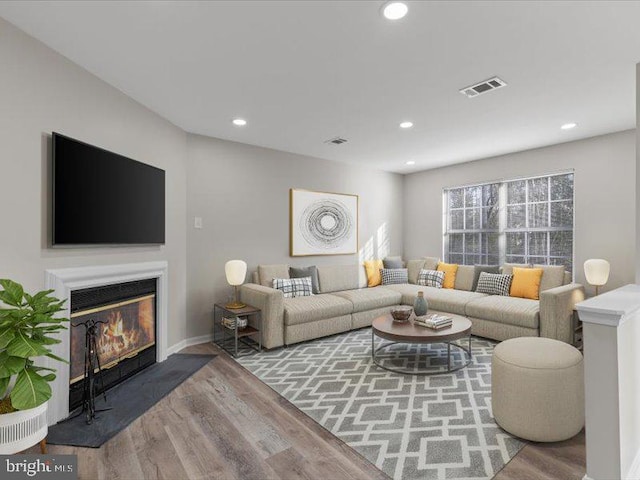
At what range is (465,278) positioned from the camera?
504cm

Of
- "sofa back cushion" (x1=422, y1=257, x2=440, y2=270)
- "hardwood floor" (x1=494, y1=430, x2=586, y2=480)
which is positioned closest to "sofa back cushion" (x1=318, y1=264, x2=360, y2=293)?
"sofa back cushion" (x1=422, y1=257, x2=440, y2=270)

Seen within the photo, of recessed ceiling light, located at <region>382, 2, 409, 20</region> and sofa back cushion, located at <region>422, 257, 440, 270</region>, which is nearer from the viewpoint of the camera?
recessed ceiling light, located at <region>382, 2, 409, 20</region>

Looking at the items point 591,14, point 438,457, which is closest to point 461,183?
point 591,14

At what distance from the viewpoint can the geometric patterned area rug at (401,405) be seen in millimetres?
1894

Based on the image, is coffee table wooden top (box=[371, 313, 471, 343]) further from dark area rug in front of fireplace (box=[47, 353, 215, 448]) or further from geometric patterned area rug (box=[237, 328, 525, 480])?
dark area rug in front of fireplace (box=[47, 353, 215, 448])

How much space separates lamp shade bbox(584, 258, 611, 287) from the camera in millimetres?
3729

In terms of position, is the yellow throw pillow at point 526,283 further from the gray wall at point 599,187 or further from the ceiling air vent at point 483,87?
the ceiling air vent at point 483,87

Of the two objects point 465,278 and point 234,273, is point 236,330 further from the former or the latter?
point 465,278

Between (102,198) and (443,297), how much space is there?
13.2 feet

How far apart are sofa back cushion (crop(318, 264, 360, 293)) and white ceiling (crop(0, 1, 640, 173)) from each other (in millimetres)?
2099

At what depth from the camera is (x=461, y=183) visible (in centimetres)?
555

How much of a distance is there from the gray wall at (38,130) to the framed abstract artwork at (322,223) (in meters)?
2.34

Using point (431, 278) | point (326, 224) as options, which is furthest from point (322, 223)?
point (431, 278)

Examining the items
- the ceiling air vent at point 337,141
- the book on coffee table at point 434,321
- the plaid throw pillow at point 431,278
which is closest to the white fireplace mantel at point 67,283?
the ceiling air vent at point 337,141
